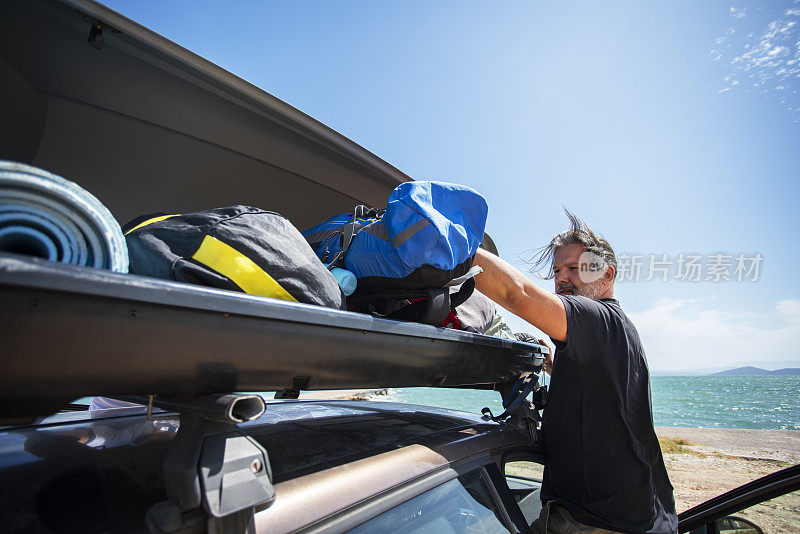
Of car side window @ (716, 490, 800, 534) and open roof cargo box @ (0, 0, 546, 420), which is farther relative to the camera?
car side window @ (716, 490, 800, 534)

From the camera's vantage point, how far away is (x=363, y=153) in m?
2.22

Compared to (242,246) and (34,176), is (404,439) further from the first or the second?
(34,176)

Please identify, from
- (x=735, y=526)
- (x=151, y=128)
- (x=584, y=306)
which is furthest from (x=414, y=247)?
(x=735, y=526)

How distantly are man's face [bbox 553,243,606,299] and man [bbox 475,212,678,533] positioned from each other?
38 centimetres

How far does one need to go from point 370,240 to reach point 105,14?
1.12 meters

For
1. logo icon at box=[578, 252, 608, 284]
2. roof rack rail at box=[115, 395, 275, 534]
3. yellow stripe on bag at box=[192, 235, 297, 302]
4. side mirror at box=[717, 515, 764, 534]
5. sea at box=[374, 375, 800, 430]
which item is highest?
logo icon at box=[578, 252, 608, 284]

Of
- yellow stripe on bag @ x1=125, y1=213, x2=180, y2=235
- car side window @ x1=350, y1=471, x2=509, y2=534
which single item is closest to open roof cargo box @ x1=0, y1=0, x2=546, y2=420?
car side window @ x1=350, y1=471, x2=509, y2=534

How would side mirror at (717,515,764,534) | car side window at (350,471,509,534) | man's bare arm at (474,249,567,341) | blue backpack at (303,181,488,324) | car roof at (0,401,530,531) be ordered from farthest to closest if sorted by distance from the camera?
side mirror at (717,515,764,534)
man's bare arm at (474,249,567,341)
blue backpack at (303,181,488,324)
car side window at (350,471,509,534)
car roof at (0,401,530,531)

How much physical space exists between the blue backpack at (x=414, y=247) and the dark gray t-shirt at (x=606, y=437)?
2.57 feet

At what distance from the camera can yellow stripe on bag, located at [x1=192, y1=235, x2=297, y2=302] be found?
99 centimetres

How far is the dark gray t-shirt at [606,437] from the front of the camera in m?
1.86

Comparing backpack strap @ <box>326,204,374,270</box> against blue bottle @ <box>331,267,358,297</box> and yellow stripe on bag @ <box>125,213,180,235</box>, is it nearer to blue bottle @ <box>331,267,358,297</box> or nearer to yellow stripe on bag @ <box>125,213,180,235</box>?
blue bottle @ <box>331,267,358,297</box>

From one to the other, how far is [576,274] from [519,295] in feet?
2.76

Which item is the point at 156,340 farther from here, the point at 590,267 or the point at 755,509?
the point at 755,509
